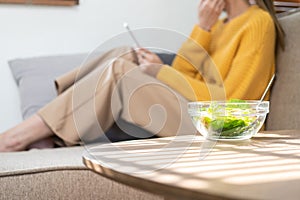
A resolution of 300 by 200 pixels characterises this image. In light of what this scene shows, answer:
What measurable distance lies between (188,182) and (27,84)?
152 cm

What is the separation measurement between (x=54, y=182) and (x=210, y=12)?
1101mm

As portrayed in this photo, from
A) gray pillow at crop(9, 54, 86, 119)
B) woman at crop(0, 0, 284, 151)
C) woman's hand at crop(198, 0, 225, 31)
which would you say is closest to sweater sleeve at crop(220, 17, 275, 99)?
woman at crop(0, 0, 284, 151)

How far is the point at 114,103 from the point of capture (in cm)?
120

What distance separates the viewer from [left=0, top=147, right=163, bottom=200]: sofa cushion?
3.60 ft

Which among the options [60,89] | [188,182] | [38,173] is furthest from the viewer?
[60,89]

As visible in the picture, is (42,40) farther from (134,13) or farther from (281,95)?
(281,95)

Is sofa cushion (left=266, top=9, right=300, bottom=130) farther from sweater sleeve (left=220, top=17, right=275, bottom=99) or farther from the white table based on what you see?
the white table

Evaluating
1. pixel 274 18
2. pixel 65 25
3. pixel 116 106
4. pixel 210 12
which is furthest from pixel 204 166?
pixel 65 25

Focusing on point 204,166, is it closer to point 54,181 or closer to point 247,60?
point 54,181

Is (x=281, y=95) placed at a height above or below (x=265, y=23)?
below

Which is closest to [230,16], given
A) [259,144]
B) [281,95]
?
[281,95]

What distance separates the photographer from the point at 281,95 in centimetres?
157

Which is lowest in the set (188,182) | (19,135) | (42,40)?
(19,135)

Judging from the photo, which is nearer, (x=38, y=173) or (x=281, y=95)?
(x=38, y=173)
